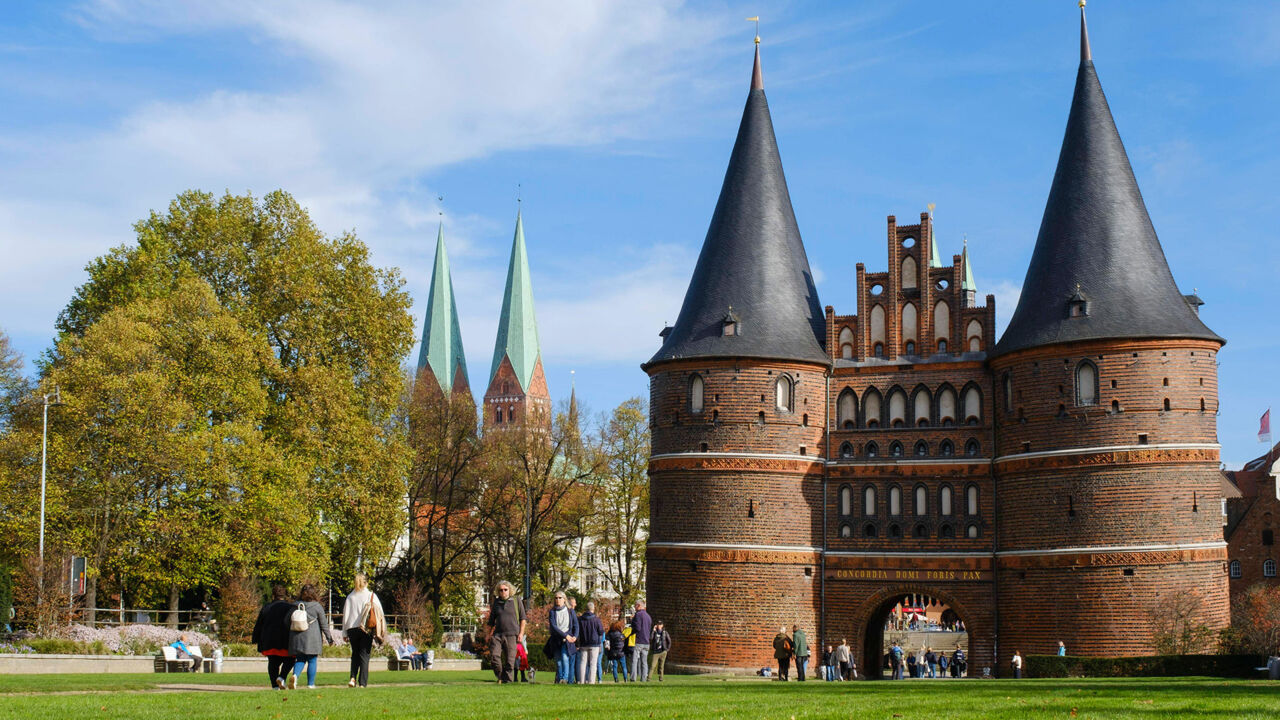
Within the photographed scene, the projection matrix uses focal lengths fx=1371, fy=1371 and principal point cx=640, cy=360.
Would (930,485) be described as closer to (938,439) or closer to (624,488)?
(938,439)

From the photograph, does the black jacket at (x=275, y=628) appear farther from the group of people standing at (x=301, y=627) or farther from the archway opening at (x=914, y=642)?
the archway opening at (x=914, y=642)

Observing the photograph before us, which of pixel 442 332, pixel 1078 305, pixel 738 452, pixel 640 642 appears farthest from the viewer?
pixel 442 332

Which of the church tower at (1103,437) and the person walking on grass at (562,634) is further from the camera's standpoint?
the church tower at (1103,437)

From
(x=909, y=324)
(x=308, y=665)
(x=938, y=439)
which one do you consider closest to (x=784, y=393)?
(x=909, y=324)

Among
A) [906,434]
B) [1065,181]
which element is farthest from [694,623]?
[1065,181]

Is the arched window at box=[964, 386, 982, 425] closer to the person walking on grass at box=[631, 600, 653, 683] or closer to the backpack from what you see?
the person walking on grass at box=[631, 600, 653, 683]

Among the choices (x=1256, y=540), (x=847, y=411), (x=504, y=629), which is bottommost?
(x=504, y=629)

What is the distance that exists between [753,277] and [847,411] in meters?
5.15

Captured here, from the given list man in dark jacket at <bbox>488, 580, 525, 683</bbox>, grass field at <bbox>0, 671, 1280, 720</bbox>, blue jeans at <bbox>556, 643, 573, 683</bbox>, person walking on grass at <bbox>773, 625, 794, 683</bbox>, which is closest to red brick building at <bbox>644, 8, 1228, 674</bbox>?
person walking on grass at <bbox>773, 625, 794, 683</bbox>

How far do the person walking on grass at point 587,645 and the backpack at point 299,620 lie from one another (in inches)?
253

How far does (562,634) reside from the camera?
22359 mm

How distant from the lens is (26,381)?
184 feet

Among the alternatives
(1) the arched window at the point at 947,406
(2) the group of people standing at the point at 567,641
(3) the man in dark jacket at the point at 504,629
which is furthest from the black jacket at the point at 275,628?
(1) the arched window at the point at 947,406

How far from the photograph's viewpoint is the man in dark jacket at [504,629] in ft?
69.6
